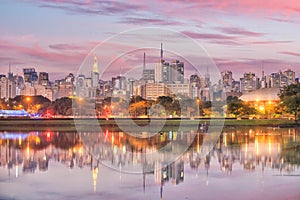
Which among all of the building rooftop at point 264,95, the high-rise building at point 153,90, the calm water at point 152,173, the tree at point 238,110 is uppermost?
the high-rise building at point 153,90

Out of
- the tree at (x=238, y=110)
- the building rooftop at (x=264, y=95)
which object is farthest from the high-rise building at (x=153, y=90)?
the tree at (x=238, y=110)

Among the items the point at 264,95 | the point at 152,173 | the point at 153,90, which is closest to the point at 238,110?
the point at 264,95

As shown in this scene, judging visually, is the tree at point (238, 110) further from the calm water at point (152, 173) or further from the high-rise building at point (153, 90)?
the calm water at point (152, 173)

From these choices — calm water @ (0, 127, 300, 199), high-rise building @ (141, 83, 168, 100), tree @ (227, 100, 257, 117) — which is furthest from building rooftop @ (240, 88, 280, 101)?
calm water @ (0, 127, 300, 199)

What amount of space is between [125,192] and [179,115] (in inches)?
3064

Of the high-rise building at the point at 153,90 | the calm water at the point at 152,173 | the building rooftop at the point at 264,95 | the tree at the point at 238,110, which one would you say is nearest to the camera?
the calm water at the point at 152,173

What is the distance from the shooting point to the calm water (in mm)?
Answer: 15977

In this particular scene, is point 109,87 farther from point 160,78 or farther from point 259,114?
point 259,114

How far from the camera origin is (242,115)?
81.4 m

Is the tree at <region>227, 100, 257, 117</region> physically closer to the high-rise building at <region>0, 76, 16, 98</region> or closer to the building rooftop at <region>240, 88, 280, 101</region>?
the building rooftop at <region>240, 88, 280, 101</region>

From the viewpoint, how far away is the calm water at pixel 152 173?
16.0 meters

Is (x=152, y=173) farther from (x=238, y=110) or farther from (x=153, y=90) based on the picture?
(x=153, y=90)

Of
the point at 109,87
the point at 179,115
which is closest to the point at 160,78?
the point at 109,87

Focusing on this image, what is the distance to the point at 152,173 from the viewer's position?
19953mm
